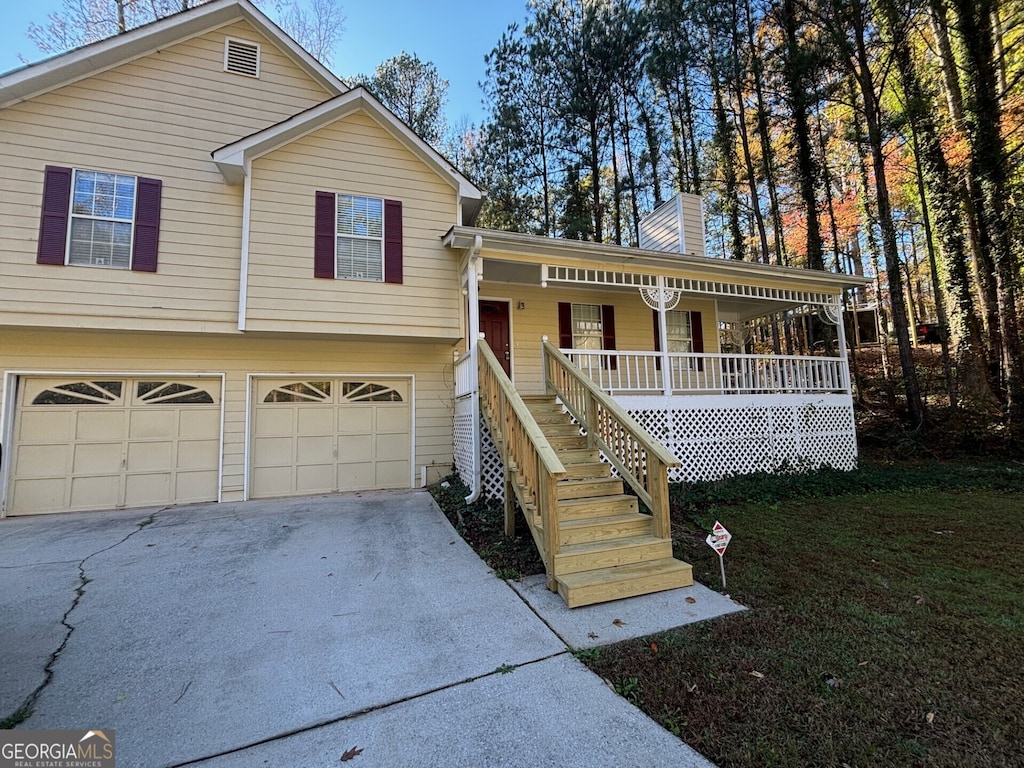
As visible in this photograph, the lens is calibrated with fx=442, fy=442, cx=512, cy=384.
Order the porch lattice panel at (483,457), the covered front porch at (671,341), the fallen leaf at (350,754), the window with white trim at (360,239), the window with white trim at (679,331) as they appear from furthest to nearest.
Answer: the window with white trim at (679,331) < the covered front porch at (671,341) < the window with white trim at (360,239) < the porch lattice panel at (483,457) < the fallen leaf at (350,754)

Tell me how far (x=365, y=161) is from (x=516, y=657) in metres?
7.77

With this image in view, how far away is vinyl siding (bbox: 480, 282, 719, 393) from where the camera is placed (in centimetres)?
897

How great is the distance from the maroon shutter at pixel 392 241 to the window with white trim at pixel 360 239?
7 centimetres

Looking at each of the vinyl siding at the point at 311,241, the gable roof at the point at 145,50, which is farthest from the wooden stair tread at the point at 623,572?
the gable roof at the point at 145,50

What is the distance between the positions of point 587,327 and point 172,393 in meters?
7.71

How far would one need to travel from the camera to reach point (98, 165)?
21.5 feet

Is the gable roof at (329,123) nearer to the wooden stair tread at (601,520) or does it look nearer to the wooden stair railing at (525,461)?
the wooden stair railing at (525,461)

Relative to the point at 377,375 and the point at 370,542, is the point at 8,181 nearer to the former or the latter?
the point at 377,375

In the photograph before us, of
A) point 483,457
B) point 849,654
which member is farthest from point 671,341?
point 849,654

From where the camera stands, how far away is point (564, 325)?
9.41 metres

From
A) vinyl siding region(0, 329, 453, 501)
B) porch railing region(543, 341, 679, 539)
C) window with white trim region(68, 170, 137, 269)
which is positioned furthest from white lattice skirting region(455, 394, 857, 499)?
window with white trim region(68, 170, 137, 269)

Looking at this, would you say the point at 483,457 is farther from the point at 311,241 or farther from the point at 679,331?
the point at 679,331

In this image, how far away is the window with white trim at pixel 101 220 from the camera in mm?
6363

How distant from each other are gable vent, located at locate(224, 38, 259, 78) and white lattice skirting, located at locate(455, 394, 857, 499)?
6960 millimetres
